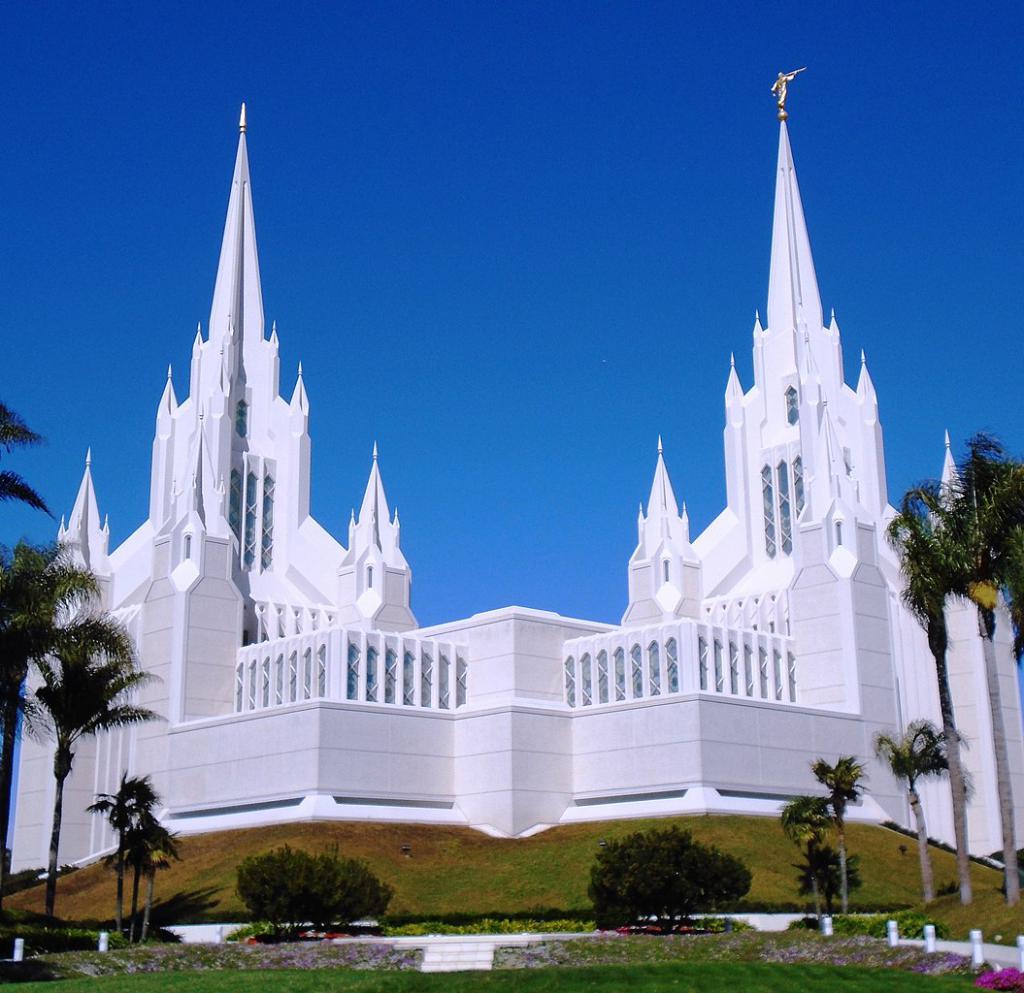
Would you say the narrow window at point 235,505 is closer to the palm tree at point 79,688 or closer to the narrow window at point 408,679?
the narrow window at point 408,679

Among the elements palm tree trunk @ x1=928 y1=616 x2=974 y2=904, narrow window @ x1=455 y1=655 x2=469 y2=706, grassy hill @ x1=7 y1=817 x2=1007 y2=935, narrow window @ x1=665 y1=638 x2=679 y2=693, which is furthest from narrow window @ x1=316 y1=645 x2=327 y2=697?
palm tree trunk @ x1=928 y1=616 x2=974 y2=904

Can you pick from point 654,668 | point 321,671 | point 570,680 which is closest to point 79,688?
point 321,671

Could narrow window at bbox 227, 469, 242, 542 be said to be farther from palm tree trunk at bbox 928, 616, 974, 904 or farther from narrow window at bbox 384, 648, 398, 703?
palm tree trunk at bbox 928, 616, 974, 904

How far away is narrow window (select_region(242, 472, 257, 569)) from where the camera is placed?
68.1m

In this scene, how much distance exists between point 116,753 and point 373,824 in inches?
564

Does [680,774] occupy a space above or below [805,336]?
below

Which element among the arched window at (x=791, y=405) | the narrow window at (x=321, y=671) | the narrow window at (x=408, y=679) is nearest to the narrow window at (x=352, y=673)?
the narrow window at (x=321, y=671)

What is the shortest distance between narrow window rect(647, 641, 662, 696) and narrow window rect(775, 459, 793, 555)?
1425 cm

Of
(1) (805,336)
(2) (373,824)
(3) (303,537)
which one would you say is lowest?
(2) (373,824)

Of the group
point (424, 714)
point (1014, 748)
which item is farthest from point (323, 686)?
point (1014, 748)

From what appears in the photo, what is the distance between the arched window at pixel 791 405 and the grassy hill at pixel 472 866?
75.9ft

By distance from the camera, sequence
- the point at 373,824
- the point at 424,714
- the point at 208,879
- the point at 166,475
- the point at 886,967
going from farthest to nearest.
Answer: the point at 166,475 < the point at 424,714 < the point at 373,824 < the point at 208,879 < the point at 886,967

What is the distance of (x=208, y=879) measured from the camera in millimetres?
45312

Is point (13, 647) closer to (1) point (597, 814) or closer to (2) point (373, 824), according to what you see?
(2) point (373, 824)
